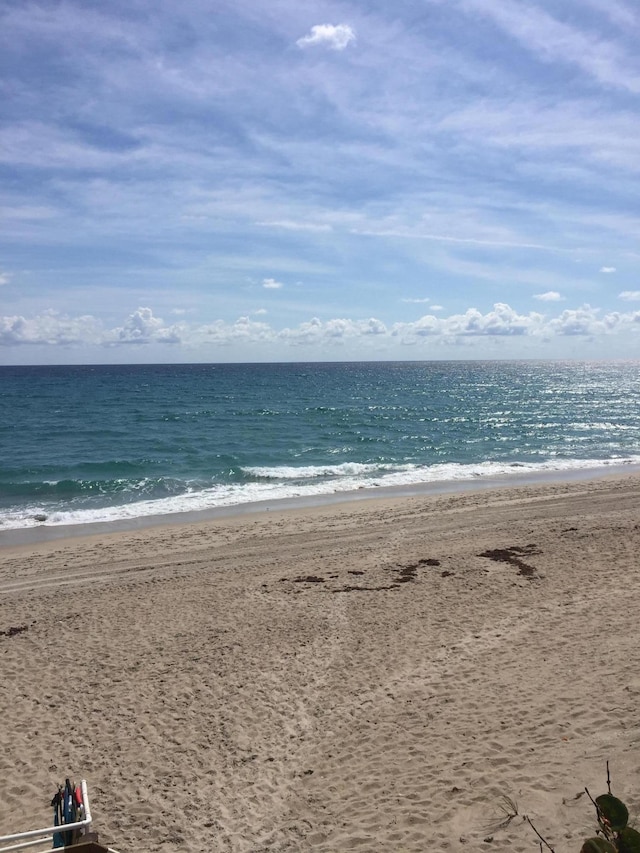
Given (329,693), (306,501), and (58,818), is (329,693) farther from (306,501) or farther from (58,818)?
(306,501)

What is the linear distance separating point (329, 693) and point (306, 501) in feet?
44.8

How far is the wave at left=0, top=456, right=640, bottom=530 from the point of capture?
20.1m

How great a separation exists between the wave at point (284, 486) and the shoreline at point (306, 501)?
24 cm

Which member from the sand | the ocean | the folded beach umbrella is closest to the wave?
the ocean

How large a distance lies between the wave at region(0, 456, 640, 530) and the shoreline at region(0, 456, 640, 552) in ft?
0.77

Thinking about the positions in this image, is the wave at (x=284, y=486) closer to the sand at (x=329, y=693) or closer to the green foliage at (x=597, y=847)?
the sand at (x=329, y=693)

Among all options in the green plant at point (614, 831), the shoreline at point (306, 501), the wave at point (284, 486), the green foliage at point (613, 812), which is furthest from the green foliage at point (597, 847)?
the wave at point (284, 486)

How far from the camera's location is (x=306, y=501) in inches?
853

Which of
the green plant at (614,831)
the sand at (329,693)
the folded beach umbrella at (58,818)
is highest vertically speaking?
the green plant at (614,831)

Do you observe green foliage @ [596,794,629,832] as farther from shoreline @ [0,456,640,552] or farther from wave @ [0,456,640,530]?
wave @ [0,456,640,530]

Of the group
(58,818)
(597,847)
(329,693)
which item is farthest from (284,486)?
(597,847)

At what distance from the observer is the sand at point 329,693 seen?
5824 mm

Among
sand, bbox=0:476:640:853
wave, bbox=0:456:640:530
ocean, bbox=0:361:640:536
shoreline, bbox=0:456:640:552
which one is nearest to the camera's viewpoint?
sand, bbox=0:476:640:853

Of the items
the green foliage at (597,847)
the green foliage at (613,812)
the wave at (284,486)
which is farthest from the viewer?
the wave at (284,486)
